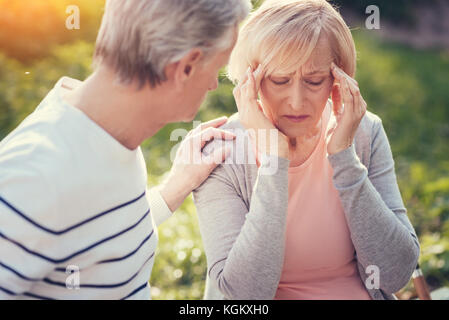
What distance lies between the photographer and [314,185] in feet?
6.77

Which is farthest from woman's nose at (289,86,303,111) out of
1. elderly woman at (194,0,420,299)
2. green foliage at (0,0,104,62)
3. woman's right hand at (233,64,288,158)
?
green foliage at (0,0,104,62)

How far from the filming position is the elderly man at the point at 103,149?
1227mm

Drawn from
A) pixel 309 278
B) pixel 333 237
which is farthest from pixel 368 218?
pixel 309 278

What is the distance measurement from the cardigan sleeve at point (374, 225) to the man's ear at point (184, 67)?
0.72 m

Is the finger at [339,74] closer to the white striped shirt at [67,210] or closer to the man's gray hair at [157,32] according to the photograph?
the man's gray hair at [157,32]

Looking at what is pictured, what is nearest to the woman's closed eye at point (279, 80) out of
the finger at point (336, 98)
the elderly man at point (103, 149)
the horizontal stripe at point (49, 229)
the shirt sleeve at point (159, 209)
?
the finger at point (336, 98)

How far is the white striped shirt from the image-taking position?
1.21 m

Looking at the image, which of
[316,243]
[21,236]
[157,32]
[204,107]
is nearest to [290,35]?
[157,32]

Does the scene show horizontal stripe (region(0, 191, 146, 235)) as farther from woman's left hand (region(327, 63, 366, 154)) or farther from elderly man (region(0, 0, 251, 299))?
woman's left hand (region(327, 63, 366, 154))

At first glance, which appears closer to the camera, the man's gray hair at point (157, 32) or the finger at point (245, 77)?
the man's gray hair at point (157, 32)

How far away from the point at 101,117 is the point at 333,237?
1.09 meters

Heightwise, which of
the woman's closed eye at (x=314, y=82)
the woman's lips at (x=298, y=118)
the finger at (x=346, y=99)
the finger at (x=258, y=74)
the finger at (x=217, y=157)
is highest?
the finger at (x=258, y=74)

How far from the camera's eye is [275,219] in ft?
5.86

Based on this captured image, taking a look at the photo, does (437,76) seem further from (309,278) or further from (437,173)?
(309,278)
